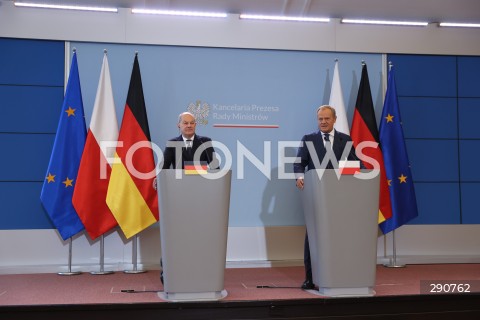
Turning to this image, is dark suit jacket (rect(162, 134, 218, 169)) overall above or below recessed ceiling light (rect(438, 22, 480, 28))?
below

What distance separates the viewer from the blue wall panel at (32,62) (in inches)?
206

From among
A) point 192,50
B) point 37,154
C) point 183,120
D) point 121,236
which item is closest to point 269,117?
point 192,50

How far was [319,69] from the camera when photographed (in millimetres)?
5770

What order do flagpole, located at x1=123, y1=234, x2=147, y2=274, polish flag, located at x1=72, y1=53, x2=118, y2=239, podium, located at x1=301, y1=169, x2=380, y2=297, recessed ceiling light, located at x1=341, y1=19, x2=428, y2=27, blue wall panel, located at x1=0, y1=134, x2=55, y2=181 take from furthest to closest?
recessed ceiling light, located at x1=341, y1=19, x2=428, y2=27, blue wall panel, located at x1=0, y1=134, x2=55, y2=181, flagpole, located at x1=123, y1=234, x2=147, y2=274, polish flag, located at x1=72, y1=53, x2=118, y2=239, podium, located at x1=301, y1=169, x2=380, y2=297

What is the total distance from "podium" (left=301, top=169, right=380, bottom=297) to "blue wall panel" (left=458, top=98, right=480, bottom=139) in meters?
2.82

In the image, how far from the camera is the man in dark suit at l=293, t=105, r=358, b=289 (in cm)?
404

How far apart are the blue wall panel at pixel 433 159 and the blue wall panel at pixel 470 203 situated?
19 cm

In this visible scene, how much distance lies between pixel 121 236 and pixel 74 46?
2090 millimetres

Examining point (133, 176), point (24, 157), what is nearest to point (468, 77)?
point (133, 176)

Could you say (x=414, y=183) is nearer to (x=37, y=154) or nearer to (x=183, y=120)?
(x=183, y=120)

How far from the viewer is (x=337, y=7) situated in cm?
557

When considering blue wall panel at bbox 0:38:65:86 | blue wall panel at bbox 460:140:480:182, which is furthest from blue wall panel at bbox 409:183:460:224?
blue wall panel at bbox 0:38:65:86

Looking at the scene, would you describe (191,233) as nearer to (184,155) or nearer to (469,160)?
(184,155)

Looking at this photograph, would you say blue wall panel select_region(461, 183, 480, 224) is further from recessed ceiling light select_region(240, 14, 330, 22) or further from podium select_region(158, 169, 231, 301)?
podium select_region(158, 169, 231, 301)
